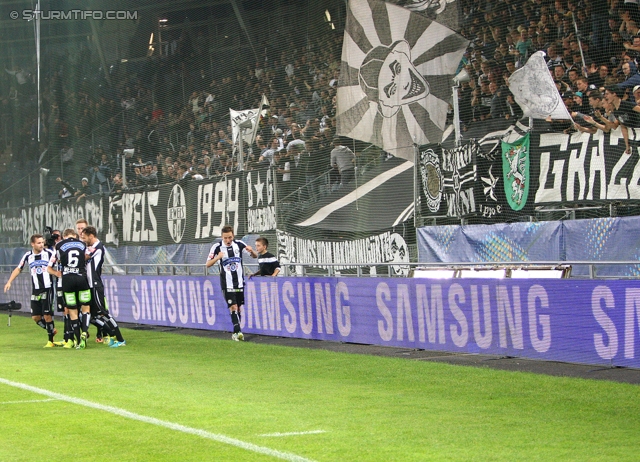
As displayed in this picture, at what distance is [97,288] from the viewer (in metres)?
16.2

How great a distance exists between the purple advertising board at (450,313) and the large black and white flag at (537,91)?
2841 millimetres

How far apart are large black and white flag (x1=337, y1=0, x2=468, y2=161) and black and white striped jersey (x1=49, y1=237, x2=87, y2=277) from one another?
17.4ft

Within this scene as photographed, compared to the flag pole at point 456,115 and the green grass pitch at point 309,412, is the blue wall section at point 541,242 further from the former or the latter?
the green grass pitch at point 309,412

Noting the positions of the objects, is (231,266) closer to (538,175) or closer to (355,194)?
(355,194)

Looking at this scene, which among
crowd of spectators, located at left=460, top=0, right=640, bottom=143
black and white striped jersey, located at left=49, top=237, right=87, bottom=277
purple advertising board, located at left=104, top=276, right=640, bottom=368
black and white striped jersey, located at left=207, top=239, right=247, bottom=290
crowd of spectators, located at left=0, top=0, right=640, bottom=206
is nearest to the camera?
purple advertising board, located at left=104, top=276, right=640, bottom=368

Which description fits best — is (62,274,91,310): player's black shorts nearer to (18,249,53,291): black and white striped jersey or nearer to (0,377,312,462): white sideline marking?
(18,249,53,291): black and white striped jersey

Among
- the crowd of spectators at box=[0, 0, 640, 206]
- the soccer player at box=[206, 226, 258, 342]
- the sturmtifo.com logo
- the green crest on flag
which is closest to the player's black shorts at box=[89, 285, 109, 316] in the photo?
the soccer player at box=[206, 226, 258, 342]

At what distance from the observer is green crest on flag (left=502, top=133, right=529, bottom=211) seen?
44.0ft

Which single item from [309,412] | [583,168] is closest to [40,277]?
[583,168]

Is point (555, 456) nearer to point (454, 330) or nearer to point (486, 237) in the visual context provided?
point (454, 330)

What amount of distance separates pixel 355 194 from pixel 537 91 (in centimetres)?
390

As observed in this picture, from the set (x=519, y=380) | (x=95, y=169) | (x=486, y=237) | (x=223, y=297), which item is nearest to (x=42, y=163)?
(x=95, y=169)

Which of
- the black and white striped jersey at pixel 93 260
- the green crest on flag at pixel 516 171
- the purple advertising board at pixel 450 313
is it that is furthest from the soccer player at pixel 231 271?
the green crest on flag at pixel 516 171

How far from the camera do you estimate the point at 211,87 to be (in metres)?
23.2
